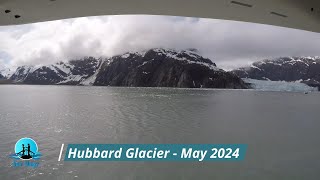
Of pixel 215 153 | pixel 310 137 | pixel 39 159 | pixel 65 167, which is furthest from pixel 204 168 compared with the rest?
pixel 310 137

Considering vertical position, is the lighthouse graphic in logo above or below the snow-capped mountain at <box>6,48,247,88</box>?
below

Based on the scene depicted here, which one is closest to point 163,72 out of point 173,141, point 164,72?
point 164,72

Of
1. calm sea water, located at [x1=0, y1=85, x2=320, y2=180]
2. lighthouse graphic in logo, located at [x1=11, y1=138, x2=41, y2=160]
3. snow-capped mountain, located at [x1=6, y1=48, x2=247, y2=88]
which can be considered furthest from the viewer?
snow-capped mountain, located at [x1=6, y1=48, x2=247, y2=88]

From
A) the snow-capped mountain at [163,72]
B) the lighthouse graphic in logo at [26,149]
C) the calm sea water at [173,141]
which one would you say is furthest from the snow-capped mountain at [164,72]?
the lighthouse graphic in logo at [26,149]

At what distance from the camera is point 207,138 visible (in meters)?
15.8

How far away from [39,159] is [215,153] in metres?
6.65

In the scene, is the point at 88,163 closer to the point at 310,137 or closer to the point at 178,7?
the point at 178,7

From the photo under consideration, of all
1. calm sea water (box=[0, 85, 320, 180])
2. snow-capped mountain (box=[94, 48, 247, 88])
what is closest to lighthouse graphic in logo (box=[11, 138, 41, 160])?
calm sea water (box=[0, 85, 320, 180])

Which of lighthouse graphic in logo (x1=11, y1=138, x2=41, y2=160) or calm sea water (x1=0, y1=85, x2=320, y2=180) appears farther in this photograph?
calm sea water (x1=0, y1=85, x2=320, y2=180)

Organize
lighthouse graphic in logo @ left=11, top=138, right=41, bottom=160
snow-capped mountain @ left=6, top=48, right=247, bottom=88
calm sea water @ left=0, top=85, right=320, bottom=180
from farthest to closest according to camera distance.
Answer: snow-capped mountain @ left=6, top=48, right=247, bottom=88 → calm sea water @ left=0, top=85, right=320, bottom=180 → lighthouse graphic in logo @ left=11, top=138, right=41, bottom=160

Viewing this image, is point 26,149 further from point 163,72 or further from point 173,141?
point 163,72

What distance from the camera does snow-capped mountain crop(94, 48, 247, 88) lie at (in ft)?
373

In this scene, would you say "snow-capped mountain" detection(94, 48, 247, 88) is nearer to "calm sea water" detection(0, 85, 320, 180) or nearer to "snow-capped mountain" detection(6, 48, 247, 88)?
"snow-capped mountain" detection(6, 48, 247, 88)

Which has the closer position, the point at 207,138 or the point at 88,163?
the point at 88,163
